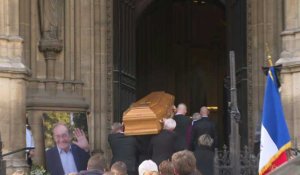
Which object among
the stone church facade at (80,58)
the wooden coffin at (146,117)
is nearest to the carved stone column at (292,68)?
the stone church facade at (80,58)

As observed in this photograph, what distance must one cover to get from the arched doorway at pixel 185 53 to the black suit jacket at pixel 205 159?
14507mm

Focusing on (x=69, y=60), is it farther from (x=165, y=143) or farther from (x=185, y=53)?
(x=185, y=53)

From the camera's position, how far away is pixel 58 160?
46.7 ft

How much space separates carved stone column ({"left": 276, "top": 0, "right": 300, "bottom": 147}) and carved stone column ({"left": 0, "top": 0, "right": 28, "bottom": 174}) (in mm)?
4615

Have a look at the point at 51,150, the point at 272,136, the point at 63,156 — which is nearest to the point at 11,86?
the point at 51,150

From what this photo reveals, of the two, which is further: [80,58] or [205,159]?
[80,58]

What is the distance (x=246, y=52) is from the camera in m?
16.8

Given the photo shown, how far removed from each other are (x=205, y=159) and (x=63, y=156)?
3.50 meters

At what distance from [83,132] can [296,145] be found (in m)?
4.19

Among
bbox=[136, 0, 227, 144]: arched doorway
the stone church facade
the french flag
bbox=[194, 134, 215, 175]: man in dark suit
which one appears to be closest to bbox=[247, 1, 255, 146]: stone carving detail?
the stone church facade

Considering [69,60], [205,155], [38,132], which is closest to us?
[205,155]

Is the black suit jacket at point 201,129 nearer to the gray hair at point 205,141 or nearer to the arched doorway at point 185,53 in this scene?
the gray hair at point 205,141

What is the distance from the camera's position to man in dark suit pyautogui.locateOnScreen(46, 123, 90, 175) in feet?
46.3

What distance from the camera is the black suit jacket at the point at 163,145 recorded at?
11945 millimetres
